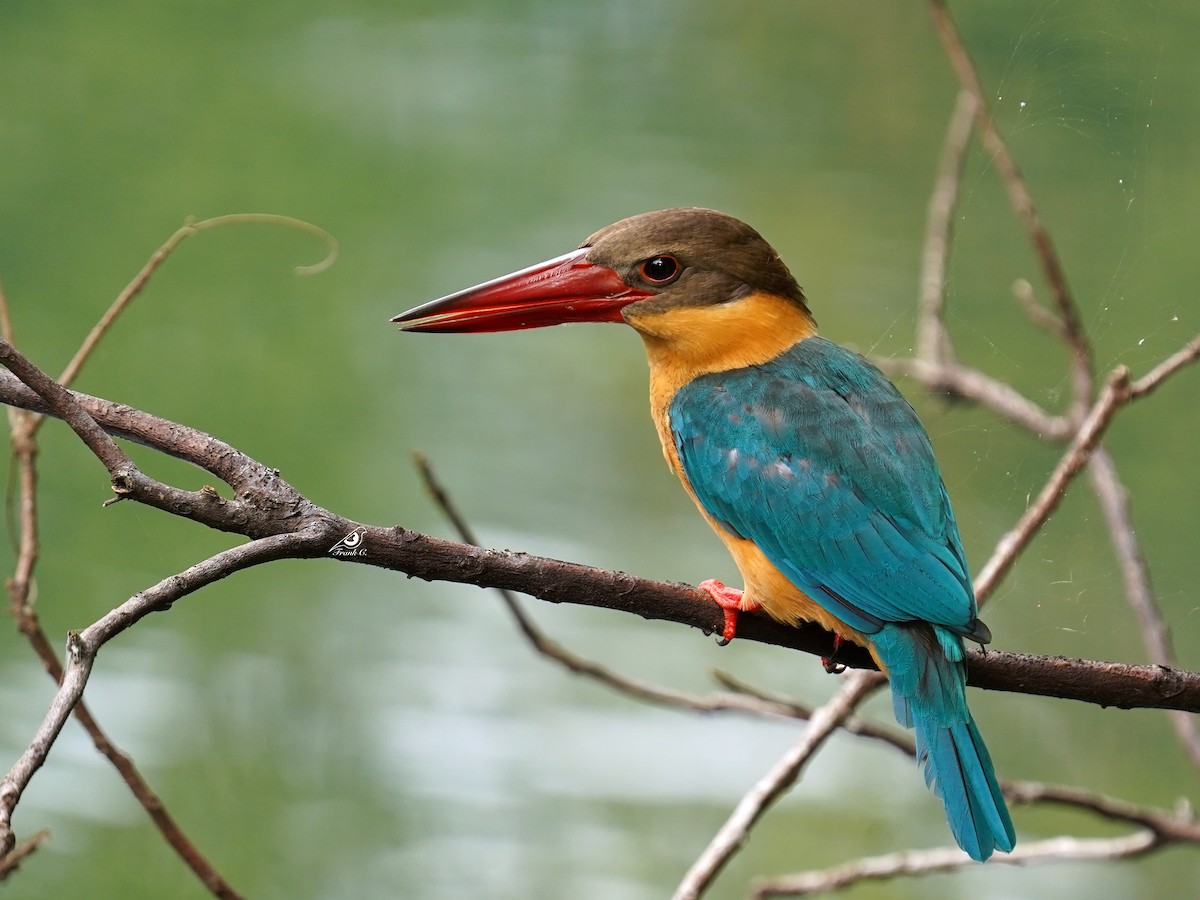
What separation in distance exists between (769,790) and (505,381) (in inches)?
130

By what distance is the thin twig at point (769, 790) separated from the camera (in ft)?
5.23

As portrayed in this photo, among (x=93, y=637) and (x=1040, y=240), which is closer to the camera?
(x=93, y=637)

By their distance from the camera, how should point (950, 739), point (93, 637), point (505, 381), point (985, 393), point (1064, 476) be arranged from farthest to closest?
1. point (505, 381)
2. point (985, 393)
3. point (1064, 476)
4. point (950, 739)
5. point (93, 637)

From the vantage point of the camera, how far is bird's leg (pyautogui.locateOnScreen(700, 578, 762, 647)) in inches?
60.4

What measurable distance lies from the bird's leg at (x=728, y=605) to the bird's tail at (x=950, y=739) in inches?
7.8

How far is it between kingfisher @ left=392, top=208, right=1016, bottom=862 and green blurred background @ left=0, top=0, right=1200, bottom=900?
15.9 inches

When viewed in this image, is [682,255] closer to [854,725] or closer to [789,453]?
[789,453]

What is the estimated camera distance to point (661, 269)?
75.4 inches

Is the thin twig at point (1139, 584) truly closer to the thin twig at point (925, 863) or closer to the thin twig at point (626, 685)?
the thin twig at point (925, 863)

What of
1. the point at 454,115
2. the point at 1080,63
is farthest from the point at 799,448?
the point at 454,115

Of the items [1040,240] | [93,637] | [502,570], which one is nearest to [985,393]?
[1040,240]

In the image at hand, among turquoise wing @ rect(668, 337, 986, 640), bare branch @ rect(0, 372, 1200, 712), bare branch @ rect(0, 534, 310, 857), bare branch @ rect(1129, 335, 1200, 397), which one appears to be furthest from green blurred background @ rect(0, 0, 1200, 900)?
bare branch @ rect(0, 534, 310, 857)

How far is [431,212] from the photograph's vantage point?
17.6ft

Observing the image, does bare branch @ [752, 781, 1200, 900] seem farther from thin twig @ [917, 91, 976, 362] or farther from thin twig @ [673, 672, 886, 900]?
thin twig @ [917, 91, 976, 362]
